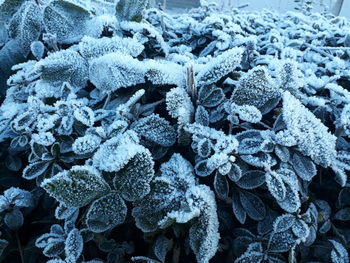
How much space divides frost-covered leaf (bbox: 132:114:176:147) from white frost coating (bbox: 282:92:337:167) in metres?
0.28

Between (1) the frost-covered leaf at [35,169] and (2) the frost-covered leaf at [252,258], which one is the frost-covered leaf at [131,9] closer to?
(1) the frost-covered leaf at [35,169]

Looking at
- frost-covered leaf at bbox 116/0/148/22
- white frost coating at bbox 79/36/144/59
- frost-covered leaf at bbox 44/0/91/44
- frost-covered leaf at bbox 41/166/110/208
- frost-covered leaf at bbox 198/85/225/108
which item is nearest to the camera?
frost-covered leaf at bbox 41/166/110/208

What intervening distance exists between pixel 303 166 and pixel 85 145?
503 millimetres

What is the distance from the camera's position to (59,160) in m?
0.91

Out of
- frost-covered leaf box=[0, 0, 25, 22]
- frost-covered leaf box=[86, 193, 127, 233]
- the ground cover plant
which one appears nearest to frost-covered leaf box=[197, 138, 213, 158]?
the ground cover plant

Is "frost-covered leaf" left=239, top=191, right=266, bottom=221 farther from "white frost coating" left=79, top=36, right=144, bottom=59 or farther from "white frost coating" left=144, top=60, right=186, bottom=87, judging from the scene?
"white frost coating" left=79, top=36, right=144, bottom=59

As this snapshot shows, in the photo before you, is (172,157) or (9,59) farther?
(9,59)

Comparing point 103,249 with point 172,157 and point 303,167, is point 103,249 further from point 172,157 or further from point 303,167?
point 303,167

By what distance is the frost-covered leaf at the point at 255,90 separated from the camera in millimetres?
882

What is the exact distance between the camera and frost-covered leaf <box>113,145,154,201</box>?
0.74 metres

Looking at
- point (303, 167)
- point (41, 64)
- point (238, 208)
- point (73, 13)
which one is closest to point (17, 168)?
point (41, 64)

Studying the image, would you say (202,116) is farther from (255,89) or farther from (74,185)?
(74,185)

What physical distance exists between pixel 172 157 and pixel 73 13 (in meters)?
0.65

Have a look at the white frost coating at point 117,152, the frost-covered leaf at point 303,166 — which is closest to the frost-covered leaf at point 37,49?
the white frost coating at point 117,152
